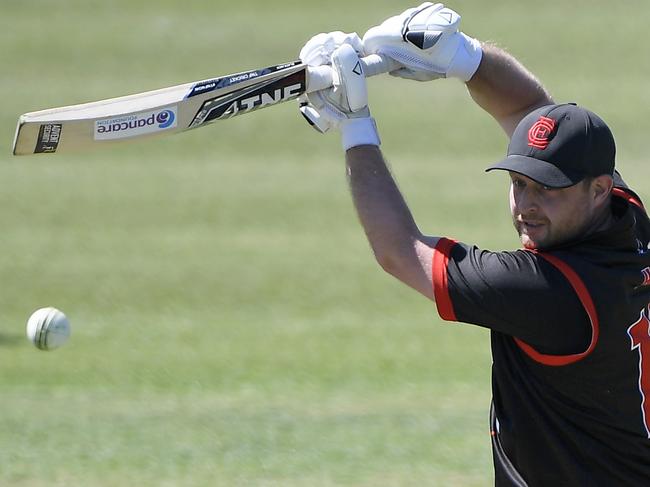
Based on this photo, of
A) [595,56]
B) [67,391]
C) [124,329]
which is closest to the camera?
[67,391]

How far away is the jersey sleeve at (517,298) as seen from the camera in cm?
366

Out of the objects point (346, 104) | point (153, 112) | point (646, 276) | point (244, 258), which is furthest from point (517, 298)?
point (244, 258)

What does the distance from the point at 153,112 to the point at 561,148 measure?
4.85 feet

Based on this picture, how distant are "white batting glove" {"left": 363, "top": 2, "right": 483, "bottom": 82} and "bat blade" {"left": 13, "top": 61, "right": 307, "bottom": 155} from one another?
317 mm

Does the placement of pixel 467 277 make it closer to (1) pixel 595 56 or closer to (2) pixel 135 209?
(2) pixel 135 209

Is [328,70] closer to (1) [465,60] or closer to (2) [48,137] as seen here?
(1) [465,60]

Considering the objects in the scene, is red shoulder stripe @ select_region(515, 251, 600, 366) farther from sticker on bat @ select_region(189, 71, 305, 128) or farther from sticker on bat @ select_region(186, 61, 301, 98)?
sticker on bat @ select_region(186, 61, 301, 98)

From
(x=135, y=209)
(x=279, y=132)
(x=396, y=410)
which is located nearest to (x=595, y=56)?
(x=279, y=132)

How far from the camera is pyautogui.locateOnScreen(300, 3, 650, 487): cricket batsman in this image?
368cm

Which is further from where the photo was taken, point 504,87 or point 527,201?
point 504,87

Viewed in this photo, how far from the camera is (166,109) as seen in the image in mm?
4344

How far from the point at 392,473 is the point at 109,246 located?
7.32 meters

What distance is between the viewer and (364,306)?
37.7ft

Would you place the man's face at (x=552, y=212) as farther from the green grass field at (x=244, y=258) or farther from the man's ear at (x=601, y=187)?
the green grass field at (x=244, y=258)
